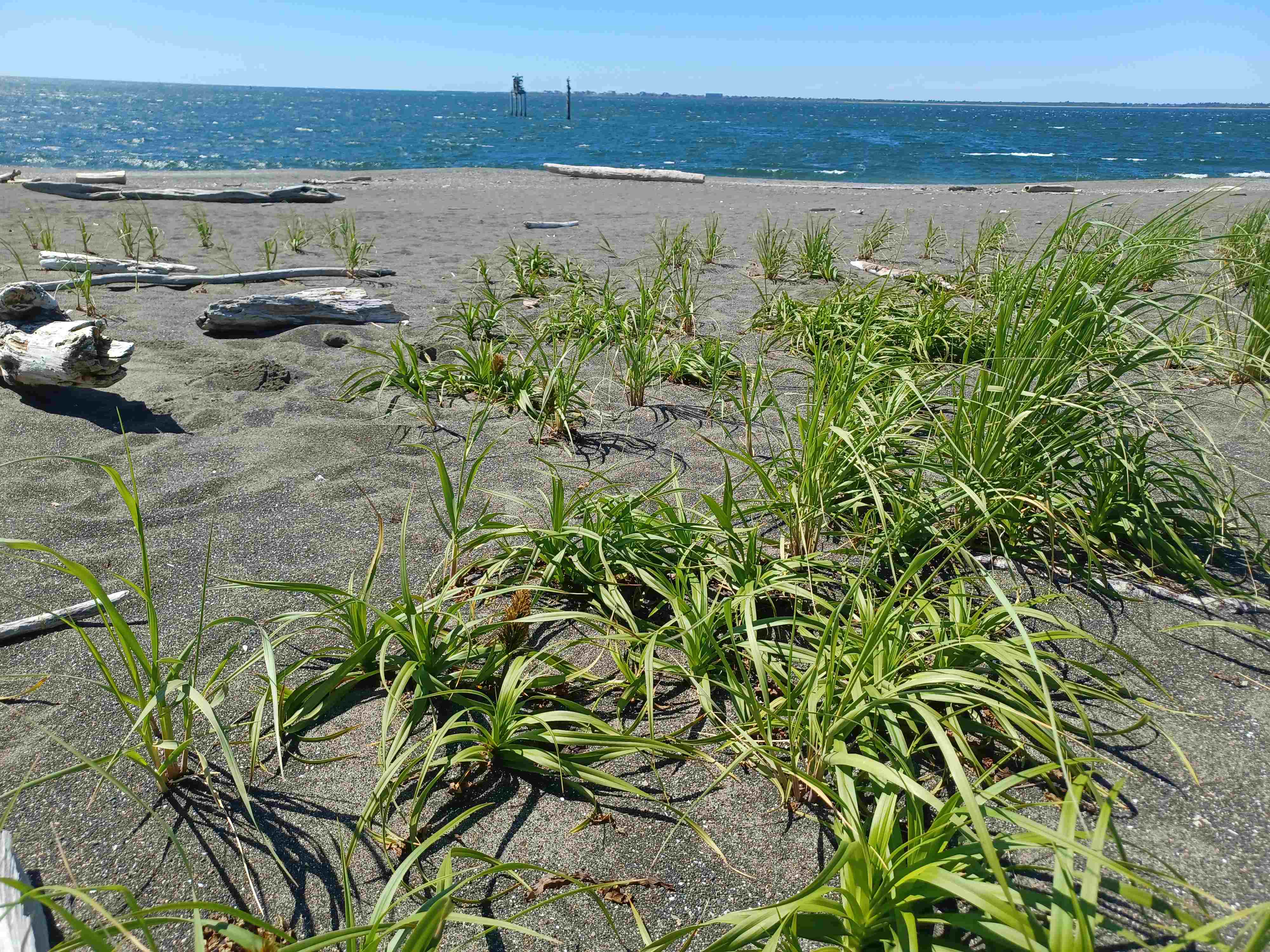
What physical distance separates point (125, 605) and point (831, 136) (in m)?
48.4

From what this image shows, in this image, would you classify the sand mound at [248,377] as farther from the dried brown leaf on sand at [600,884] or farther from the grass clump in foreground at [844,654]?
the dried brown leaf on sand at [600,884]

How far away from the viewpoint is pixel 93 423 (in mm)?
3229

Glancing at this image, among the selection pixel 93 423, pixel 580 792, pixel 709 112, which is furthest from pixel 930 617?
pixel 709 112

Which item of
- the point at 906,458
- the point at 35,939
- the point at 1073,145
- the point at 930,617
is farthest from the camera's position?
the point at 1073,145

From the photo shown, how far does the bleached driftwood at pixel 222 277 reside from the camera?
5316 mm

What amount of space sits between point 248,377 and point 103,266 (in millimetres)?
2845

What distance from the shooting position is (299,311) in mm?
4574

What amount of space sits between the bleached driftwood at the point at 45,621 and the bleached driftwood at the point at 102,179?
12.6 meters

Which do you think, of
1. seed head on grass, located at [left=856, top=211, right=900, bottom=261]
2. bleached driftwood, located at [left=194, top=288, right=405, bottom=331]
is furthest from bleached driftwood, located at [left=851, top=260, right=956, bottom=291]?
bleached driftwood, located at [left=194, top=288, right=405, bottom=331]

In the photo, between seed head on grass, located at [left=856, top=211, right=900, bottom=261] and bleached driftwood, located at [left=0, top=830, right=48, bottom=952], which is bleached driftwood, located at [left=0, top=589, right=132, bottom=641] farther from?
seed head on grass, located at [left=856, top=211, right=900, bottom=261]

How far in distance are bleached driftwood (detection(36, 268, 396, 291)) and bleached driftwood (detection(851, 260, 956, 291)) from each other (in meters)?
3.87

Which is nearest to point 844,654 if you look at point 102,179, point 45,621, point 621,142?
point 45,621

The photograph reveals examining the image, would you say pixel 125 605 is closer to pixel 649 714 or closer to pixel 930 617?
pixel 649 714

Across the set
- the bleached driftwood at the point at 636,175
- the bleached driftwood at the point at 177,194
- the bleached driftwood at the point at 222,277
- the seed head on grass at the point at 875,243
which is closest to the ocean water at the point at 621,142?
the bleached driftwood at the point at 636,175
